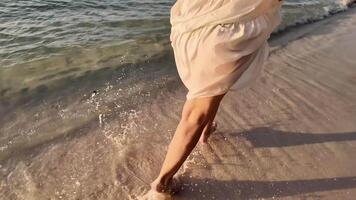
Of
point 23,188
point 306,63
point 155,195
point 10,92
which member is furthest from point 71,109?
point 306,63

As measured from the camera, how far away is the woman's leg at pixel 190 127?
2.50 m

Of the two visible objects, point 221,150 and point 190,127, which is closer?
point 190,127

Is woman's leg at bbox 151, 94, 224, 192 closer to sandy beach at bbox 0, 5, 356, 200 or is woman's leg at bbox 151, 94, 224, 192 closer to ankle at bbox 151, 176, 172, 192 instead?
ankle at bbox 151, 176, 172, 192

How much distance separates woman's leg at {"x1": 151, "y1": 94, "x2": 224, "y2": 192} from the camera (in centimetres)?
250

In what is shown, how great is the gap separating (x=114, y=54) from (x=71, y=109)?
1296 mm

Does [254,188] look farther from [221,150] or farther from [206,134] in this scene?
[206,134]

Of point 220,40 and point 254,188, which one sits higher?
point 220,40

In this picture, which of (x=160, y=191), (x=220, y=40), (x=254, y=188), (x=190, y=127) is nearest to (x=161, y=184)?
(x=160, y=191)

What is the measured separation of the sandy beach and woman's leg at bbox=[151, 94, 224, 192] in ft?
0.98

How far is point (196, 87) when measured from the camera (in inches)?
97.1

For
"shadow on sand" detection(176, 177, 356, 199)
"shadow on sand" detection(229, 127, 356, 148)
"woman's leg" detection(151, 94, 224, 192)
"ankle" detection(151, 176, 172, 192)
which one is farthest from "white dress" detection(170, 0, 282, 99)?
"shadow on sand" detection(229, 127, 356, 148)

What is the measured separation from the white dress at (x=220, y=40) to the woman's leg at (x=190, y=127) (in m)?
0.06

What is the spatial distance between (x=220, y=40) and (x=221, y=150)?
1.08 m

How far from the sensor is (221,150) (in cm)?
323
